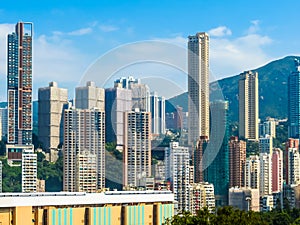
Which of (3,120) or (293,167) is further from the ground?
(3,120)

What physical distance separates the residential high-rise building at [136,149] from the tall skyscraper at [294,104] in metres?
9.80

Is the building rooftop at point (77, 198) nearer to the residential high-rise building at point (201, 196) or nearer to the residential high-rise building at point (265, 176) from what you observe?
the residential high-rise building at point (201, 196)

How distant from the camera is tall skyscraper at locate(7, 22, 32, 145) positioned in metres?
15.4

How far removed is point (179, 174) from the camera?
12008 mm

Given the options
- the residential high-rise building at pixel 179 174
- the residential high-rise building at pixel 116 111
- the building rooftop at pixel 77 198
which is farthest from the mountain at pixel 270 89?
the building rooftop at pixel 77 198

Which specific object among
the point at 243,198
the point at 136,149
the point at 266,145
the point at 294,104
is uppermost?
the point at 294,104

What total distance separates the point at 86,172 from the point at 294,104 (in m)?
10.6

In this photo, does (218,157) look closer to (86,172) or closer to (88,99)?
(86,172)

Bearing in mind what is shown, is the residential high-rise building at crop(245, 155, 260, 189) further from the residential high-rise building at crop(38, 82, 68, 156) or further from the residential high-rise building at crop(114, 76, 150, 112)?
the residential high-rise building at crop(114, 76, 150, 112)

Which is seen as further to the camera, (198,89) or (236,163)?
(236,163)

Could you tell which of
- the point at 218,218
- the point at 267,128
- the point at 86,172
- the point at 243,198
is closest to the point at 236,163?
the point at 243,198

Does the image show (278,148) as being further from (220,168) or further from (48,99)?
(48,99)

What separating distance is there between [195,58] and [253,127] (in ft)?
19.4

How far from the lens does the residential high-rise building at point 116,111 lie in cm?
1034
